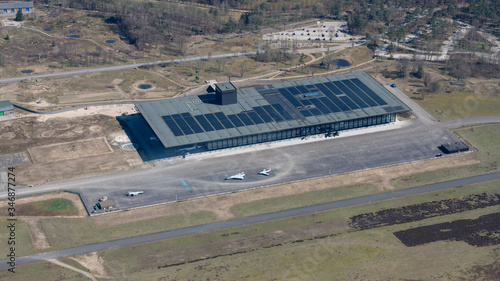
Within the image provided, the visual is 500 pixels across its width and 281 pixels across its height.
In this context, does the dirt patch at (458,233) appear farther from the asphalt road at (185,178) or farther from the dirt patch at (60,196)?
the dirt patch at (60,196)

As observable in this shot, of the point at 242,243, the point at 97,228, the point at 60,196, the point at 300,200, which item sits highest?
the point at 300,200

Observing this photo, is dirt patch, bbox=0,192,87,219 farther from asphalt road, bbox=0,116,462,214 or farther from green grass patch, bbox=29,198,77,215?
asphalt road, bbox=0,116,462,214

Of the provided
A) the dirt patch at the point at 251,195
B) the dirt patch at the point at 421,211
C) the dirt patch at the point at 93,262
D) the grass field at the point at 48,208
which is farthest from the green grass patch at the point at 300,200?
the grass field at the point at 48,208

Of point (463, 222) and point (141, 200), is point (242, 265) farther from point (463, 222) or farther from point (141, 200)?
point (463, 222)

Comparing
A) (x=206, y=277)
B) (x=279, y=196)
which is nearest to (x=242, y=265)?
(x=206, y=277)

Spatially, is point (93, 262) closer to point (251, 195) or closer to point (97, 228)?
point (97, 228)

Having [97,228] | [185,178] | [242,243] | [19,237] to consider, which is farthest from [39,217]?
[242,243]
